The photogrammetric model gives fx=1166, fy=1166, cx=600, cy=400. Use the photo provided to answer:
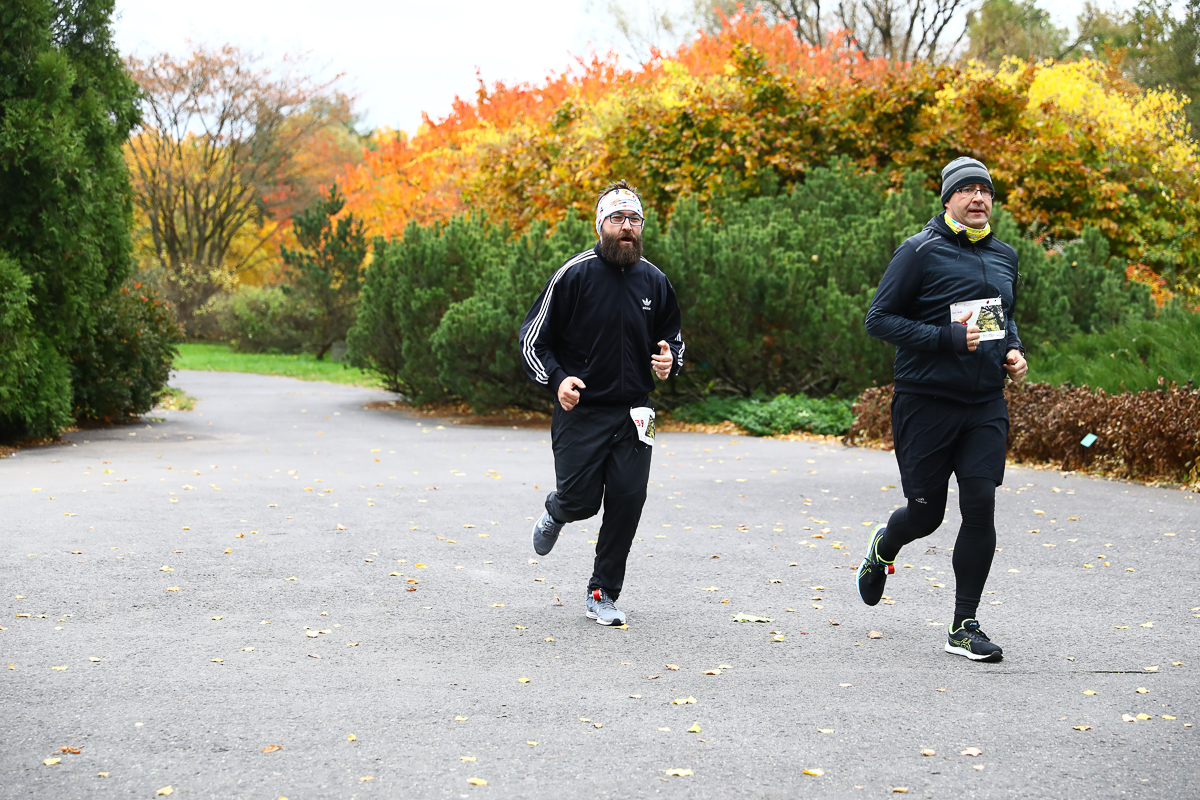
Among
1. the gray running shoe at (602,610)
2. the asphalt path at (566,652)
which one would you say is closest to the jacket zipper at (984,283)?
the asphalt path at (566,652)

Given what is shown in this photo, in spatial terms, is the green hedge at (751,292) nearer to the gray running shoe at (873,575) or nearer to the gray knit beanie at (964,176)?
the gray running shoe at (873,575)

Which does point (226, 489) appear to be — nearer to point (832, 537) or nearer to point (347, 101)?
point (832, 537)

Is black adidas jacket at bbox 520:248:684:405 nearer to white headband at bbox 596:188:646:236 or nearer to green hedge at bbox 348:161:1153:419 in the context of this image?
white headband at bbox 596:188:646:236

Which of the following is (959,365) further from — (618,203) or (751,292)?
(751,292)

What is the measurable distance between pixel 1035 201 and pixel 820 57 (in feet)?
29.1

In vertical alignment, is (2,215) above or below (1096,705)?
above

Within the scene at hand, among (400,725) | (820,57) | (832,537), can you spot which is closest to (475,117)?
(820,57)

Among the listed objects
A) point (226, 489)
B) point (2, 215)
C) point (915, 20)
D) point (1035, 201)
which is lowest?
point (226, 489)

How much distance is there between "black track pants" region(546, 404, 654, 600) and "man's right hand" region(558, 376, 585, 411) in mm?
129

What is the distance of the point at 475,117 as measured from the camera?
125 ft

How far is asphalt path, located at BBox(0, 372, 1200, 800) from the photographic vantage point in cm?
335

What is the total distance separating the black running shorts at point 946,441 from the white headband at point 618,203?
1.43m

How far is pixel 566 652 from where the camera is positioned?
15.5 feet

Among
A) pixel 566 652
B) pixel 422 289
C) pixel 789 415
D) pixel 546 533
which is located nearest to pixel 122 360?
pixel 422 289
